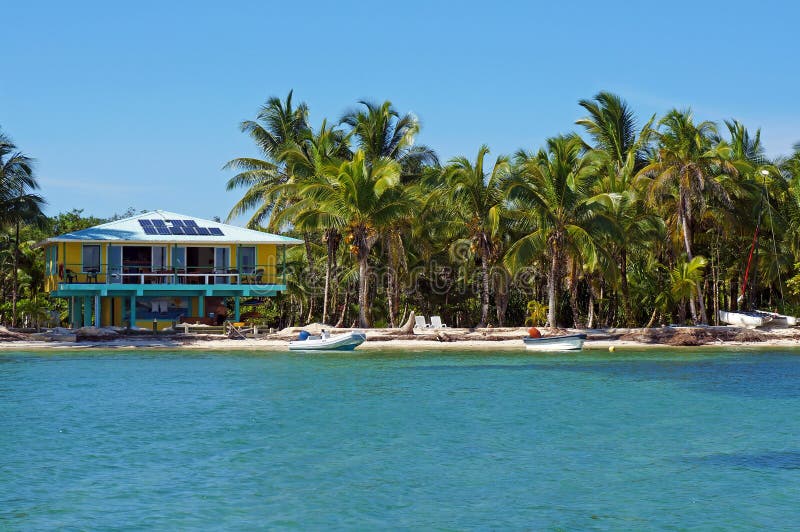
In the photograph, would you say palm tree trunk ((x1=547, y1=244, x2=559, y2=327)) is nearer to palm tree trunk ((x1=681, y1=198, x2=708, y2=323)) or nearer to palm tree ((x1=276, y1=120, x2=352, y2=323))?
palm tree trunk ((x1=681, y1=198, x2=708, y2=323))

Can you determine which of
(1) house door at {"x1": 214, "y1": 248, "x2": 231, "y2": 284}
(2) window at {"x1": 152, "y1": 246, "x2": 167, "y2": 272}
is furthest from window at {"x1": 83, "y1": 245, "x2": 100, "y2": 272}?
(1) house door at {"x1": 214, "y1": 248, "x2": 231, "y2": 284}

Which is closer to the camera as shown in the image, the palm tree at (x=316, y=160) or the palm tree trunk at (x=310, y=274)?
the palm tree at (x=316, y=160)

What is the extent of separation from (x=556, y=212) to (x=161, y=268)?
54.9 ft

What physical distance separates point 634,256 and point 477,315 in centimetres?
846

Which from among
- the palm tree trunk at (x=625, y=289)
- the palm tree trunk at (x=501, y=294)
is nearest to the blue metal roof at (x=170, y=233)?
the palm tree trunk at (x=501, y=294)

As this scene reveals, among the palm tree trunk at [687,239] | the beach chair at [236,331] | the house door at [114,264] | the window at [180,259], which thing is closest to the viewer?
the beach chair at [236,331]

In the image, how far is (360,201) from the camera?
128ft

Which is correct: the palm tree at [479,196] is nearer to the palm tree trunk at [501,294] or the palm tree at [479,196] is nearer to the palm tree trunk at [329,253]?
the palm tree trunk at [501,294]

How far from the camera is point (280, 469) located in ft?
50.3

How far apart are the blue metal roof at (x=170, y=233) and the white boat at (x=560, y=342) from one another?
11782 millimetres

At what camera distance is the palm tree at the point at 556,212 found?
39250 mm

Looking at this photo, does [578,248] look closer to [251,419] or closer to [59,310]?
[251,419]

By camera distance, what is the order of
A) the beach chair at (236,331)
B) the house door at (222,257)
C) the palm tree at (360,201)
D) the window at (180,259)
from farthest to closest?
the house door at (222,257), the window at (180,259), the beach chair at (236,331), the palm tree at (360,201)

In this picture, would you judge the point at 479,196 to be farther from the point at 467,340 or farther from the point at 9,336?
the point at 9,336
